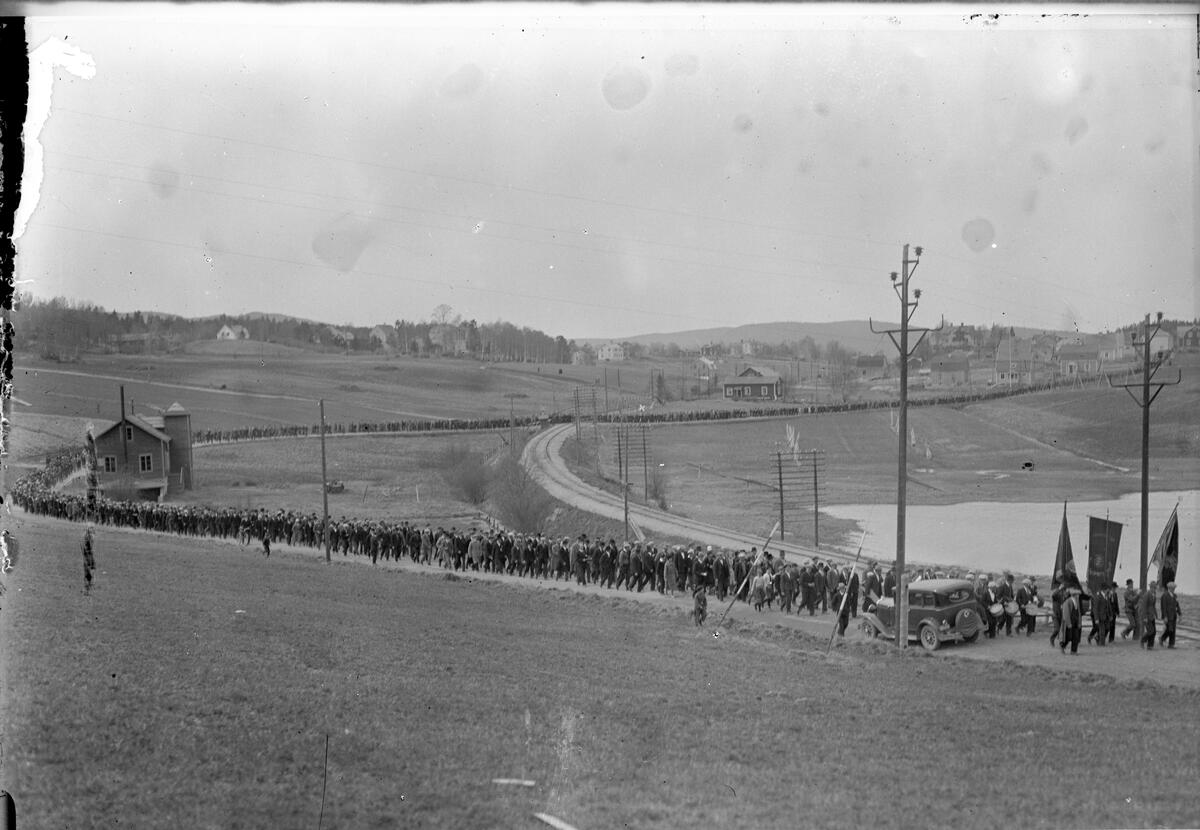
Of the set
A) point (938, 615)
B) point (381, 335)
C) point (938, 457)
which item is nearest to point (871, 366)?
point (938, 457)

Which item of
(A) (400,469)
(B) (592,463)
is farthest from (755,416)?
(A) (400,469)

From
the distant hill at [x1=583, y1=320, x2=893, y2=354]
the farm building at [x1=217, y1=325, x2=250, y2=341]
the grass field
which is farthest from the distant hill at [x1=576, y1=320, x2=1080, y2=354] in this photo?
the farm building at [x1=217, y1=325, x2=250, y2=341]

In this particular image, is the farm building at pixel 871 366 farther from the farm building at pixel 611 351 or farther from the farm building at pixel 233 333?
the farm building at pixel 233 333

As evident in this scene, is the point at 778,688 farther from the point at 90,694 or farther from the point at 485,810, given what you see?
the point at 90,694

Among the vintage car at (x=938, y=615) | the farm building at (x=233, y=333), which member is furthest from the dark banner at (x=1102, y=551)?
the farm building at (x=233, y=333)

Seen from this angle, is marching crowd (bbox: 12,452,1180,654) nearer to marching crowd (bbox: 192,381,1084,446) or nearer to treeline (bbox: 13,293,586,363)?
treeline (bbox: 13,293,586,363)
